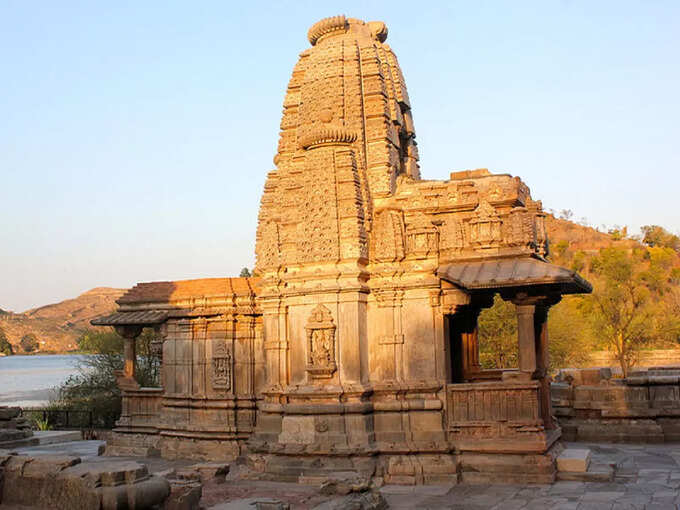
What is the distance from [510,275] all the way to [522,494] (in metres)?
3.39

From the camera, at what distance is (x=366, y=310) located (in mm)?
12805

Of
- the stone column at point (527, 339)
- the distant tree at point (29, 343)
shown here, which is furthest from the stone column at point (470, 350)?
the distant tree at point (29, 343)

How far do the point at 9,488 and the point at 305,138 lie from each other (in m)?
7.52

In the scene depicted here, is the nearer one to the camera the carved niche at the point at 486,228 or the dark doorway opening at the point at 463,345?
the carved niche at the point at 486,228

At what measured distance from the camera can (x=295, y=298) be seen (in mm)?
12875

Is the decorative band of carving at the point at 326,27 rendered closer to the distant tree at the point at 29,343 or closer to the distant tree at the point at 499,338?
the distant tree at the point at 499,338

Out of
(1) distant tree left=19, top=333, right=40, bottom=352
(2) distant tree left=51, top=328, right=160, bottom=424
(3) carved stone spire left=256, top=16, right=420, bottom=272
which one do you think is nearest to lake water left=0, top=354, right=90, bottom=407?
(2) distant tree left=51, top=328, right=160, bottom=424

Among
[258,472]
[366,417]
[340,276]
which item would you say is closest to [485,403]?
[366,417]

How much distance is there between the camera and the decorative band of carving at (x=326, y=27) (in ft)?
48.0

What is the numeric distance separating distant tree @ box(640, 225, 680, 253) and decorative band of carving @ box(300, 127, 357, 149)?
90.2m

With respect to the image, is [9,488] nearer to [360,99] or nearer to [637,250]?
[360,99]

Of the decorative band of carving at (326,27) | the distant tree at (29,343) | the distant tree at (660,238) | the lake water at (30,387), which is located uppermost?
the distant tree at (660,238)

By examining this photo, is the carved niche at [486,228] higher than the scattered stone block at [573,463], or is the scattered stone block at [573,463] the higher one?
the carved niche at [486,228]

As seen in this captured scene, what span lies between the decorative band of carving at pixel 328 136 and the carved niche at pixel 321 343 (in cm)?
305
